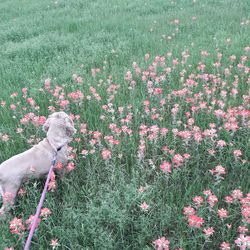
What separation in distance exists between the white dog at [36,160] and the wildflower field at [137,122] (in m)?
0.15

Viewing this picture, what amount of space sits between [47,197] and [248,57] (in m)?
4.25

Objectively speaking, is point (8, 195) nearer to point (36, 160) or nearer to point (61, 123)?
point (36, 160)

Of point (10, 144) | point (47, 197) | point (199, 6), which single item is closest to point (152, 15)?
point (199, 6)

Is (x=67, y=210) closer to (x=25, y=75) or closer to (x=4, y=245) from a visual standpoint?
(x=4, y=245)

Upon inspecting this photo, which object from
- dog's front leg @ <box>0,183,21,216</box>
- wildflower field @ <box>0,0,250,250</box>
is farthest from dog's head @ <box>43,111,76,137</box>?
dog's front leg @ <box>0,183,21,216</box>

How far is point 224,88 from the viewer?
4672 millimetres

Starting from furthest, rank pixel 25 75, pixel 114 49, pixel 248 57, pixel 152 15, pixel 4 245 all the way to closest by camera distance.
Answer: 1. pixel 152 15
2. pixel 114 49
3. pixel 25 75
4. pixel 248 57
5. pixel 4 245

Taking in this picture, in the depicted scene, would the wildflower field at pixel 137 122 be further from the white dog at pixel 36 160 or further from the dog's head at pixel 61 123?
the dog's head at pixel 61 123

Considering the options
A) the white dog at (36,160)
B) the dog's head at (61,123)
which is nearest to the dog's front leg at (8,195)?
the white dog at (36,160)

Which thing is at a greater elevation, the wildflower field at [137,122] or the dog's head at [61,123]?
the dog's head at [61,123]

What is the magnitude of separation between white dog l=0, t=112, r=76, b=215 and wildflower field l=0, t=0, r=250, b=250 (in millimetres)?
149

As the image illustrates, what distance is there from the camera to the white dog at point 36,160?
3.01 metres

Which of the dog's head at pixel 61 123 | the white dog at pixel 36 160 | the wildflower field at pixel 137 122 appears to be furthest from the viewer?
the dog's head at pixel 61 123

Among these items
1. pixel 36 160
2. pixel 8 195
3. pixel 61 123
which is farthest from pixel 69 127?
pixel 8 195
